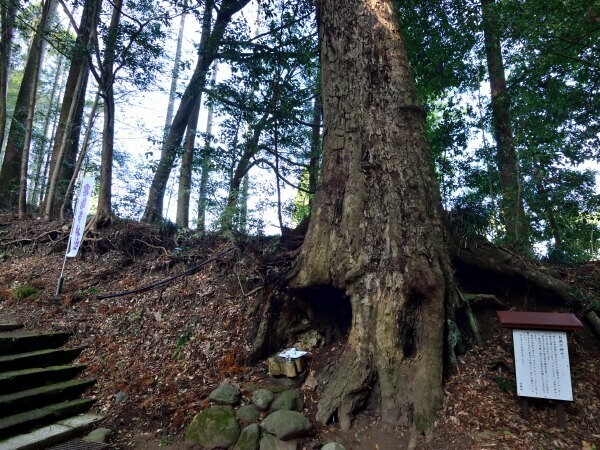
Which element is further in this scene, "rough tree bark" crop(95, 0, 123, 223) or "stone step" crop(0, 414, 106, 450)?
"rough tree bark" crop(95, 0, 123, 223)

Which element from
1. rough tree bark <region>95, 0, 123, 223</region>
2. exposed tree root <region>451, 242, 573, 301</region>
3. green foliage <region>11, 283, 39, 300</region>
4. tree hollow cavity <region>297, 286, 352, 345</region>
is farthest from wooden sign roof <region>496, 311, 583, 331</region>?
rough tree bark <region>95, 0, 123, 223</region>

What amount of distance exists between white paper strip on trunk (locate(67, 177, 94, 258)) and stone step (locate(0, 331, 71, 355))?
1.70m

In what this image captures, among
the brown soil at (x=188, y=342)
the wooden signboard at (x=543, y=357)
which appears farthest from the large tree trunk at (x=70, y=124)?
the wooden signboard at (x=543, y=357)

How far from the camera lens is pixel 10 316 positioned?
18.4ft

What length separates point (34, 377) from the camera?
4.20 meters

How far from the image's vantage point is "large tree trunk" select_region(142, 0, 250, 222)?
8.52m

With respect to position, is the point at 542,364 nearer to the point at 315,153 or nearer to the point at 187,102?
the point at 315,153

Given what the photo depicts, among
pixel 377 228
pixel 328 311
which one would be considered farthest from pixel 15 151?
pixel 377 228

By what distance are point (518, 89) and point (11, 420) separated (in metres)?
9.50

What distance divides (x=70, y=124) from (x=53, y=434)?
7.99 meters

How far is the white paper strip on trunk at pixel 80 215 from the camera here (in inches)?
249

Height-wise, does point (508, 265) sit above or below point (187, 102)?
below

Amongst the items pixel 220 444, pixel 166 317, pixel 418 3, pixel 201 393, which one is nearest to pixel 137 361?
pixel 166 317

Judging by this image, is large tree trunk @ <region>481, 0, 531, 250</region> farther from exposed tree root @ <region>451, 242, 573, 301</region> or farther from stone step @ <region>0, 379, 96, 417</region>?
stone step @ <region>0, 379, 96, 417</region>
